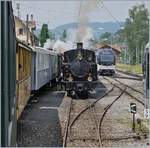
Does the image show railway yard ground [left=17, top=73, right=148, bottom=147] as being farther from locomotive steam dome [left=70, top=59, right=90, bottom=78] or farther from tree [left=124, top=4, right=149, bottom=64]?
tree [left=124, top=4, right=149, bottom=64]

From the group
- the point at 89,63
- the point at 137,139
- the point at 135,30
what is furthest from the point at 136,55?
the point at 137,139

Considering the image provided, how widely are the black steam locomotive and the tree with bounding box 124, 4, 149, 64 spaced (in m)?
56.5

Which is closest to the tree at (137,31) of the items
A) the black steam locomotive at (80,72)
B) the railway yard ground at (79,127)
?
the black steam locomotive at (80,72)

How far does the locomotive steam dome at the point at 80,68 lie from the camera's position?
23.8m

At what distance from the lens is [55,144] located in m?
10.8

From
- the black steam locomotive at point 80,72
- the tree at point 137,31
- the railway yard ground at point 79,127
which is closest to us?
the railway yard ground at point 79,127

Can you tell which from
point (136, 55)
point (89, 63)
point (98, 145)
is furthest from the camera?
point (136, 55)

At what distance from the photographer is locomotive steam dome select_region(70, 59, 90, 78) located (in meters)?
23.8

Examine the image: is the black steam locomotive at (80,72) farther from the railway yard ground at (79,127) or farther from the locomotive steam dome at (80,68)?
the railway yard ground at (79,127)

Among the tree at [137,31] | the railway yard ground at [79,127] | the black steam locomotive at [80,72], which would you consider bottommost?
the railway yard ground at [79,127]

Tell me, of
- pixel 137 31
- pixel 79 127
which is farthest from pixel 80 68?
pixel 137 31

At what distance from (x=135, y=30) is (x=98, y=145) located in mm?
74861

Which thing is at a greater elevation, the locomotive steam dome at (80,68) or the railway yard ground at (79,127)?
the locomotive steam dome at (80,68)

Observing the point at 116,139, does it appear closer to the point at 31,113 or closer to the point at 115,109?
the point at 31,113
